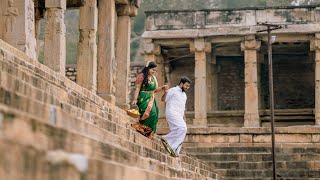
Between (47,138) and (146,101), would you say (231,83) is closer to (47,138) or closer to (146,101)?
(146,101)

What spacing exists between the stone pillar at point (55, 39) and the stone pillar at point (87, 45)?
195cm

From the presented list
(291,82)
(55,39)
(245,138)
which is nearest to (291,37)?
(291,82)

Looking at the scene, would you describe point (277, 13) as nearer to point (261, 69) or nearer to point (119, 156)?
point (261, 69)

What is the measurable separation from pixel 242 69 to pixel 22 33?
56.9ft

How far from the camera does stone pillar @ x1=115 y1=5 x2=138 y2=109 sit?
55.5 feet

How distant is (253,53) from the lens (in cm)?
2381

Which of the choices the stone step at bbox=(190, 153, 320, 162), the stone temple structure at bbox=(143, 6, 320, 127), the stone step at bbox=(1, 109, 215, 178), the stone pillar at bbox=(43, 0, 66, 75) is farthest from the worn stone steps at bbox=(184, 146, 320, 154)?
the stone step at bbox=(1, 109, 215, 178)

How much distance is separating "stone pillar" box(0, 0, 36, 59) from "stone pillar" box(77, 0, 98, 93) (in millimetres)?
4494

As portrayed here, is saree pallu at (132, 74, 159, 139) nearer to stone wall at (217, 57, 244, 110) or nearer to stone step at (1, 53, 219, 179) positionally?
stone step at (1, 53, 219, 179)

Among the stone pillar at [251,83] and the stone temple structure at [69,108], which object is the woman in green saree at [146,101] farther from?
the stone pillar at [251,83]

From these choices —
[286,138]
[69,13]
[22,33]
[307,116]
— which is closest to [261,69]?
[307,116]

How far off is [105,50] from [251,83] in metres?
8.79

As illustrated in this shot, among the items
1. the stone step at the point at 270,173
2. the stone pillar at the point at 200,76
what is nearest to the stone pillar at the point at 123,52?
the stone step at the point at 270,173

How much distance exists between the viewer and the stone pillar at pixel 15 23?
1045 cm
